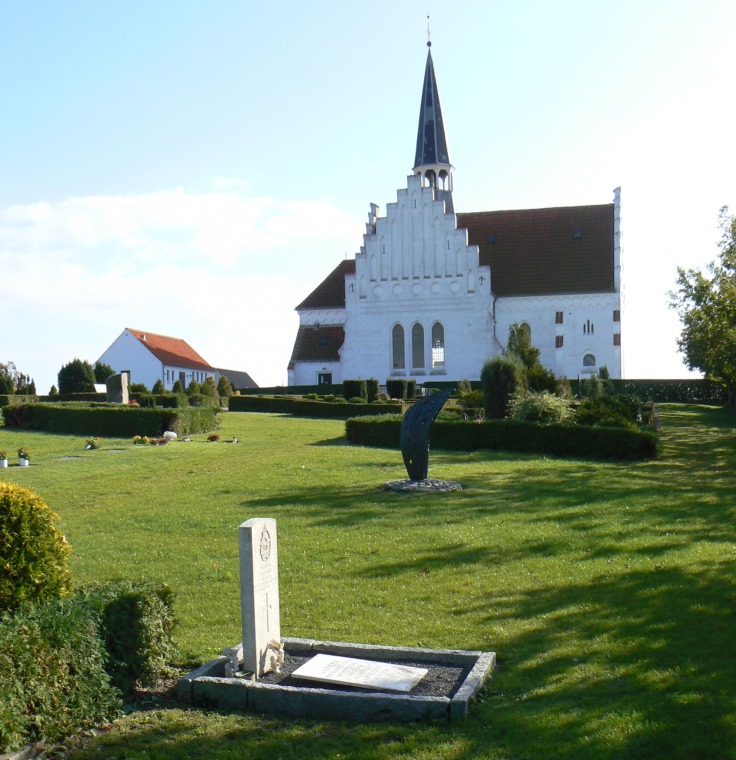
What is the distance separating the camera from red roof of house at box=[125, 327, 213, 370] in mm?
61188

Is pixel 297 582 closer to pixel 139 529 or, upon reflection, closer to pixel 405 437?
pixel 139 529

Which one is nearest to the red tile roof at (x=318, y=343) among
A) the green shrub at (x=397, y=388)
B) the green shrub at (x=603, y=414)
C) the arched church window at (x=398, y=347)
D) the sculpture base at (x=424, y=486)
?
the arched church window at (x=398, y=347)

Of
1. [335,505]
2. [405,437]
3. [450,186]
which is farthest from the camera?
[450,186]

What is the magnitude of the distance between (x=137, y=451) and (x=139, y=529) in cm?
973

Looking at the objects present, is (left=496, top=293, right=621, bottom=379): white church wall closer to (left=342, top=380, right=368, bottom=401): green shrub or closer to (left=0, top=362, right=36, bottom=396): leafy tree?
(left=342, top=380, right=368, bottom=401): green shrub

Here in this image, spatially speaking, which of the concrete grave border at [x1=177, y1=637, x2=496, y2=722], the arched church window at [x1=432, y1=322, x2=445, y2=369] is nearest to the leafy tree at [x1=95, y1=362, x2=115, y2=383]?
the arched church window at [x1=432, y1=322, x2=445, y2=369]

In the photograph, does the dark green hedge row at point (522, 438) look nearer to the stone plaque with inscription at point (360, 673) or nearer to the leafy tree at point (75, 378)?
the stone plaque with inscription at point (360, 673)

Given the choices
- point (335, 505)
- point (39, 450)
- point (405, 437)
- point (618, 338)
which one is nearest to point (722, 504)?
point (405, 437)

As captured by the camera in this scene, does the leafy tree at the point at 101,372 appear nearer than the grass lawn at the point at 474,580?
No

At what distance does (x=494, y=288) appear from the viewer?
52031mm

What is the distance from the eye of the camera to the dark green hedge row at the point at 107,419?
80.8ft

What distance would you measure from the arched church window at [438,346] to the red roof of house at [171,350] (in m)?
21.9

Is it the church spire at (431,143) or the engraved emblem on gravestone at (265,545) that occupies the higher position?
the church spire at (431,143)

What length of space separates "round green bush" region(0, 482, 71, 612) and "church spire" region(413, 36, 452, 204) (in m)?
51.3
